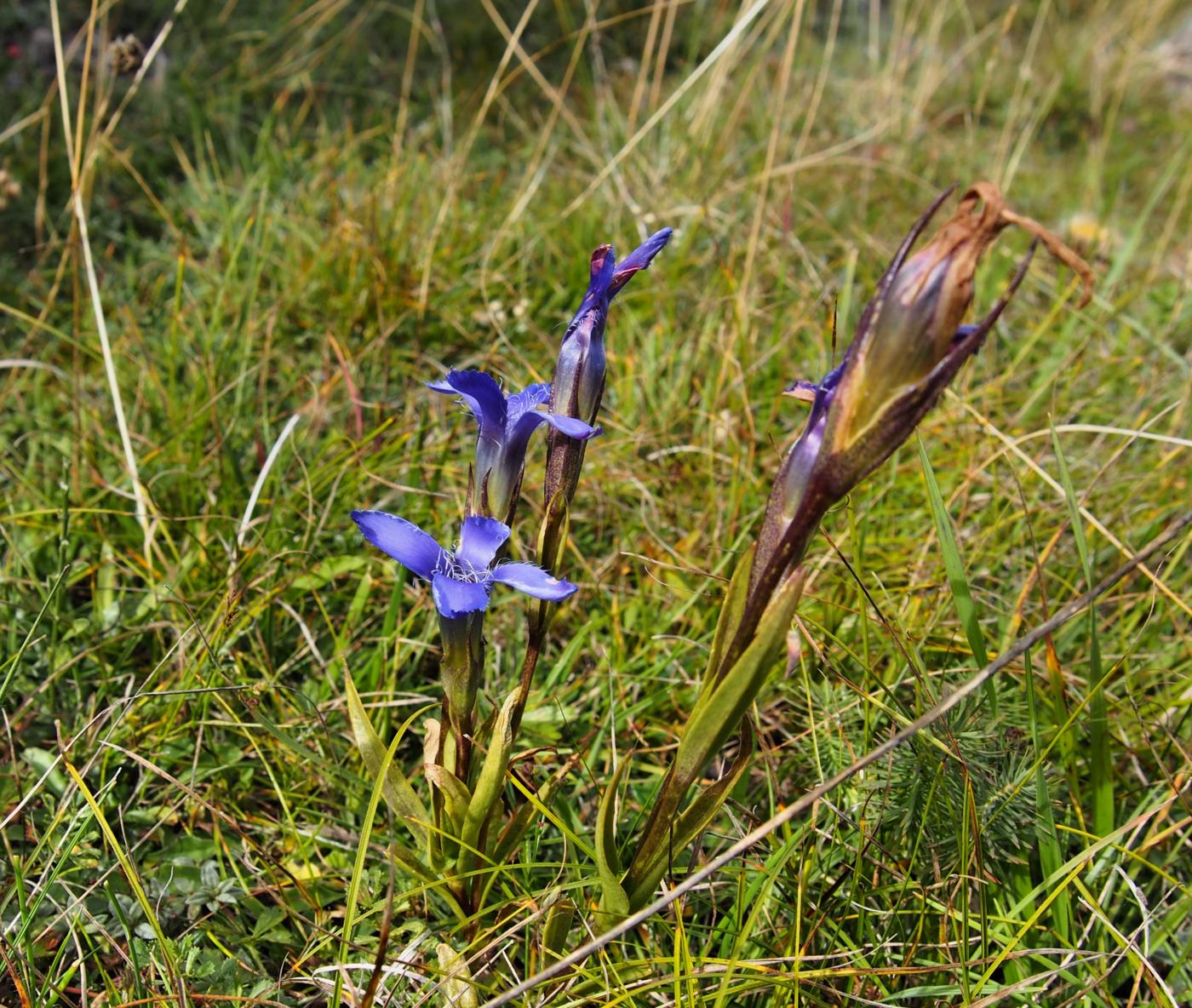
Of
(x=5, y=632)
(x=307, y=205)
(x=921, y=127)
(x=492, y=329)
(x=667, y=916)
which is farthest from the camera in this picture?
(x=921, y=127)

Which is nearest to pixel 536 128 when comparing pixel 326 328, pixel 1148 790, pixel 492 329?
pixel 492 329

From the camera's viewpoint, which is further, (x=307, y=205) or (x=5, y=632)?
(x=307, y=205)

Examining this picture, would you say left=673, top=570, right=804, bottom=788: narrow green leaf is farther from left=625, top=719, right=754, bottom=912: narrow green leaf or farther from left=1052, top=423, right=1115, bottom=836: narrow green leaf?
left=1052, top=423, right=1115, bottom=836: narrow green leaf

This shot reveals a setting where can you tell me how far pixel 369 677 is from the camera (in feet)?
4.75

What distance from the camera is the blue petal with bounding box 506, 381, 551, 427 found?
0.90m

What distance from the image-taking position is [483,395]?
2.85 feet

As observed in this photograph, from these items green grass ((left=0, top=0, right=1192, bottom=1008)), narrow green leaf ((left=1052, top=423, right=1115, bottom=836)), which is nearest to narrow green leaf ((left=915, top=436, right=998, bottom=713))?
green grass ((left=0, top=0, right=1192, bottom=1008))

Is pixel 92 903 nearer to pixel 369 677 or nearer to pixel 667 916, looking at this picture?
pixel 369 677

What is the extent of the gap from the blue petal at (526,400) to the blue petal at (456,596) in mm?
162

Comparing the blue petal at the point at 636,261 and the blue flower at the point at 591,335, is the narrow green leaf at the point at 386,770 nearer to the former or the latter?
the blue flower at the point at 591,335

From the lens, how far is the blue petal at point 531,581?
2.64ft

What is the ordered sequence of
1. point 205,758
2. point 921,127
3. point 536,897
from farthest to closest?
1. point 921,127
2. point 205,758
3. point 536,897

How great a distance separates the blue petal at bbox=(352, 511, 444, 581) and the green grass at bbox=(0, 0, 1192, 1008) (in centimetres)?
25

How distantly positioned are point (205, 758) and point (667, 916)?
680mm
